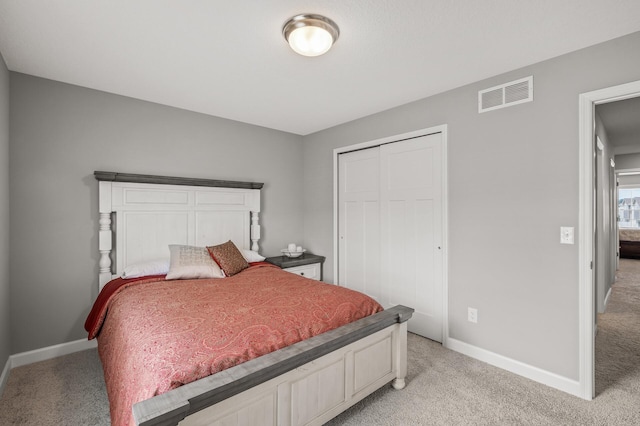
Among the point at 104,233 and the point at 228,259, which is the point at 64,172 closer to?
the point at 104,233

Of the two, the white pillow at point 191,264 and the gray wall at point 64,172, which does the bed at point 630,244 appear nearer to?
the white pillow at point 191,264

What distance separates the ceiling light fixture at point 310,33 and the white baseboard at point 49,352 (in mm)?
3184

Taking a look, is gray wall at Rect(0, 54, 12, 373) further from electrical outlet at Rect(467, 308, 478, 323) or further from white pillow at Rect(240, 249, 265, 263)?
electrical outlet at Rect(467, 308, 478, 323)

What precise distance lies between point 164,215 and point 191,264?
2.40 ft

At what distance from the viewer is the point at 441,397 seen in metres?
2.13

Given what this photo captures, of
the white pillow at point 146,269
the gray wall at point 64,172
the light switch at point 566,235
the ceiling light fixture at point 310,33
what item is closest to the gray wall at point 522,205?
the light switch at point 566,235

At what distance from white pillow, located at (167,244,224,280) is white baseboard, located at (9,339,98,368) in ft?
3.50

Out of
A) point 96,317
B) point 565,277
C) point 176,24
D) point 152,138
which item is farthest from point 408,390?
point 152,138

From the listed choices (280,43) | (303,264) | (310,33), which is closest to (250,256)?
(303,264)

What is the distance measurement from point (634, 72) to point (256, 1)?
2.42 m

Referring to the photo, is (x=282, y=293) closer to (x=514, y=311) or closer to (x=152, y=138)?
(x=514, y=311)

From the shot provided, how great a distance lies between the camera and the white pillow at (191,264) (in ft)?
9.15

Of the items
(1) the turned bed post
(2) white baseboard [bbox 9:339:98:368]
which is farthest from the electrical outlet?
(2) white baseboard [bbox 9:339:98:368]

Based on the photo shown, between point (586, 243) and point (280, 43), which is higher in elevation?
point (280, 43)
